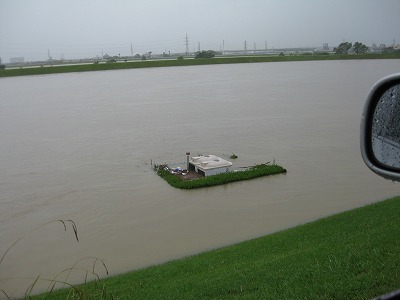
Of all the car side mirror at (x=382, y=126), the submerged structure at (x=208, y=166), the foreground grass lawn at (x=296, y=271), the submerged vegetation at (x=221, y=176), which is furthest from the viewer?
the submerged structure at (x=208, y=166)

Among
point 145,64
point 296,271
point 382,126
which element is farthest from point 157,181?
point 145,64

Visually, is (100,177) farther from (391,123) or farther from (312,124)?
(391,123)

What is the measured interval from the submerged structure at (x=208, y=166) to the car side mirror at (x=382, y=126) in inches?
498

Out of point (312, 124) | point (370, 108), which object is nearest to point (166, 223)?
point (370, 108)

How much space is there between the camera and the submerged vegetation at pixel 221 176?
13.3 meters

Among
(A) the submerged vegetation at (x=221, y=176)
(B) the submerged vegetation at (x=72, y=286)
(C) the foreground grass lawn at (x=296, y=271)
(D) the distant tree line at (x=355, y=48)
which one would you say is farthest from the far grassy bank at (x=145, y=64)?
(C) the foreground grass lawn at (x=296, y=271)

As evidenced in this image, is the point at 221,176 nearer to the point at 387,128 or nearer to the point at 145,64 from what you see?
the point at 387,128

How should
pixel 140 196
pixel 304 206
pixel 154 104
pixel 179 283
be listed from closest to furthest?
pixel 179 283
pixel 304 206
pixel 140 196
pixel 154 104

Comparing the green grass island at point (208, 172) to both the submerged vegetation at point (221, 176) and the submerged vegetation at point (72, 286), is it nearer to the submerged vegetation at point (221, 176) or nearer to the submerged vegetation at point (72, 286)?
the submerged vegetation at point (221, 176)

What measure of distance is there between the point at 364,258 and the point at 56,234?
8.11m

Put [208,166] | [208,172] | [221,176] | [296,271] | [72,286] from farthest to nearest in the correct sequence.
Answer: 1. [208,166]
2. [208,172]
3. [221,176]
4. [296,271]
5. [72,286]

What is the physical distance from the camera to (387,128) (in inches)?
55.6

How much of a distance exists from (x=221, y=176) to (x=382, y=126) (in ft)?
40.6

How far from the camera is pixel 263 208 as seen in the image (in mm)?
11438
